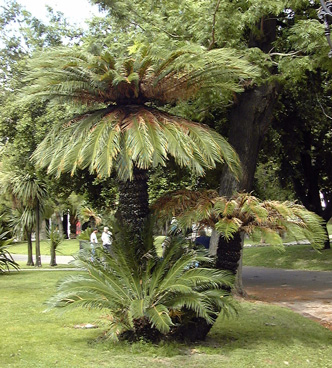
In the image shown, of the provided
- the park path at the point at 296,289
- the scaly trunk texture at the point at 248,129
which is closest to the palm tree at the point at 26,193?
the park path at the point at 296,289

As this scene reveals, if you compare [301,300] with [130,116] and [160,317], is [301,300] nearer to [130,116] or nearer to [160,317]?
[160,317]

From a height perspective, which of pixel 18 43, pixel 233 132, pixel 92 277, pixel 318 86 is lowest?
pixel 92 277

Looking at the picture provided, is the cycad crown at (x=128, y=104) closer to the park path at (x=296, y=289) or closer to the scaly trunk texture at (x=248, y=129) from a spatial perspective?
the scaly trunk texture at (x=248, y=129)

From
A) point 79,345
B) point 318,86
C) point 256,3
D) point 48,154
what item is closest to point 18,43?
point 318,86

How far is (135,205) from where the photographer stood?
8094mm

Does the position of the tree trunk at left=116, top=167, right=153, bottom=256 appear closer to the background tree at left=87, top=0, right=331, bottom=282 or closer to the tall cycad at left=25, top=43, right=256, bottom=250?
the tall cycad at left=25, top=43, right=256, bottom=250

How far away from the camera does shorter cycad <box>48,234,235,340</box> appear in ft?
23.7

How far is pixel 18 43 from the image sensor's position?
93.0ft

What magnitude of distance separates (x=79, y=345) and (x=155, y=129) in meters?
3.18

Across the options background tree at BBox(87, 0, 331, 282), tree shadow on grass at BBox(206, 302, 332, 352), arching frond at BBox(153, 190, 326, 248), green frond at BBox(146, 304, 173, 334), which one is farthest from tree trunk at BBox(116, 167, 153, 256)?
background tree at BBox(87, 0, 331, 282)

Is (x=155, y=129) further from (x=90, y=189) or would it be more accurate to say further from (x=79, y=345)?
(x=90, y=189)

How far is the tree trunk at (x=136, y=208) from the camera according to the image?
7.96 metres

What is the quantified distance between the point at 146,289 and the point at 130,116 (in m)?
2.50

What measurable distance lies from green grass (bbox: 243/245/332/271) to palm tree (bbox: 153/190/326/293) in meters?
13.1
